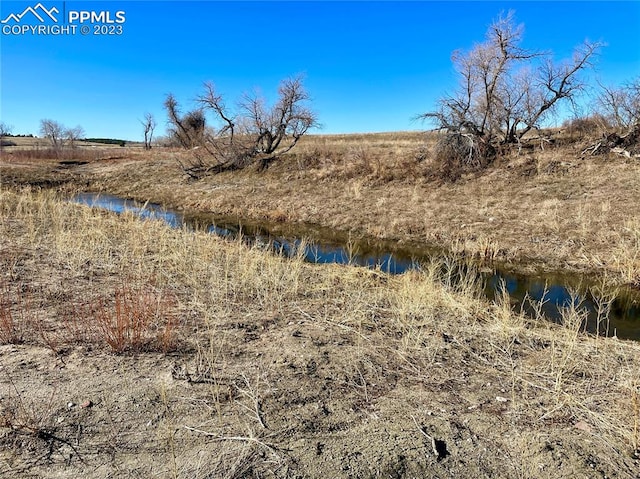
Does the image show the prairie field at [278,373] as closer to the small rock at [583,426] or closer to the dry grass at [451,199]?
the small rock at [583,426]

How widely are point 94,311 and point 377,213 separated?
12380 millimetres

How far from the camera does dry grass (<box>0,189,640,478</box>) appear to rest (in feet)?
8.94

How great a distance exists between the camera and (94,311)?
5.01m

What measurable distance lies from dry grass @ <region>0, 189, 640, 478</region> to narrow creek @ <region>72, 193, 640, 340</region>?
5.79 feet

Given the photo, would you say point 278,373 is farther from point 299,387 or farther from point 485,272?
point 485,272

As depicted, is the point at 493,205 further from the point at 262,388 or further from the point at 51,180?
the point at 51,180

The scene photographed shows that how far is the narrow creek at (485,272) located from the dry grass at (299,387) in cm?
177

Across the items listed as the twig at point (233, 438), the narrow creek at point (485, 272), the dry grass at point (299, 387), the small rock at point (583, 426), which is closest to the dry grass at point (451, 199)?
the narrow creek at point (485, 272)

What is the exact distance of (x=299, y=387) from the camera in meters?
3.61

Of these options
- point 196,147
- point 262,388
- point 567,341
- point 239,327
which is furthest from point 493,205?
point 196,147

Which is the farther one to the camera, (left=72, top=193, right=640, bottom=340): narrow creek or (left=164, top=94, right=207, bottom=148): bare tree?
(left=164, top=94, right=207, bottom=148): bare tree

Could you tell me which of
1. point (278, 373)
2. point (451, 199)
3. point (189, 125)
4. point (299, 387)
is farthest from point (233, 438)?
point (189, 125)

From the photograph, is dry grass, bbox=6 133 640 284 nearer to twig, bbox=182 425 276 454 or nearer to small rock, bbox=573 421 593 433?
small rock, bbox=573 421 593 433

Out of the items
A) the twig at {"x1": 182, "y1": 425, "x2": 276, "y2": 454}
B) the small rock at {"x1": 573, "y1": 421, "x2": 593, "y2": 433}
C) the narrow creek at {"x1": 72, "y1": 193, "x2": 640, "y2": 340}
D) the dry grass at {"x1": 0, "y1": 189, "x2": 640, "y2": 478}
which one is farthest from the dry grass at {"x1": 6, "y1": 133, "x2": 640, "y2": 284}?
the twig at {"x1": 182, "y1": 425, "x2": 276, "y2": 454}
